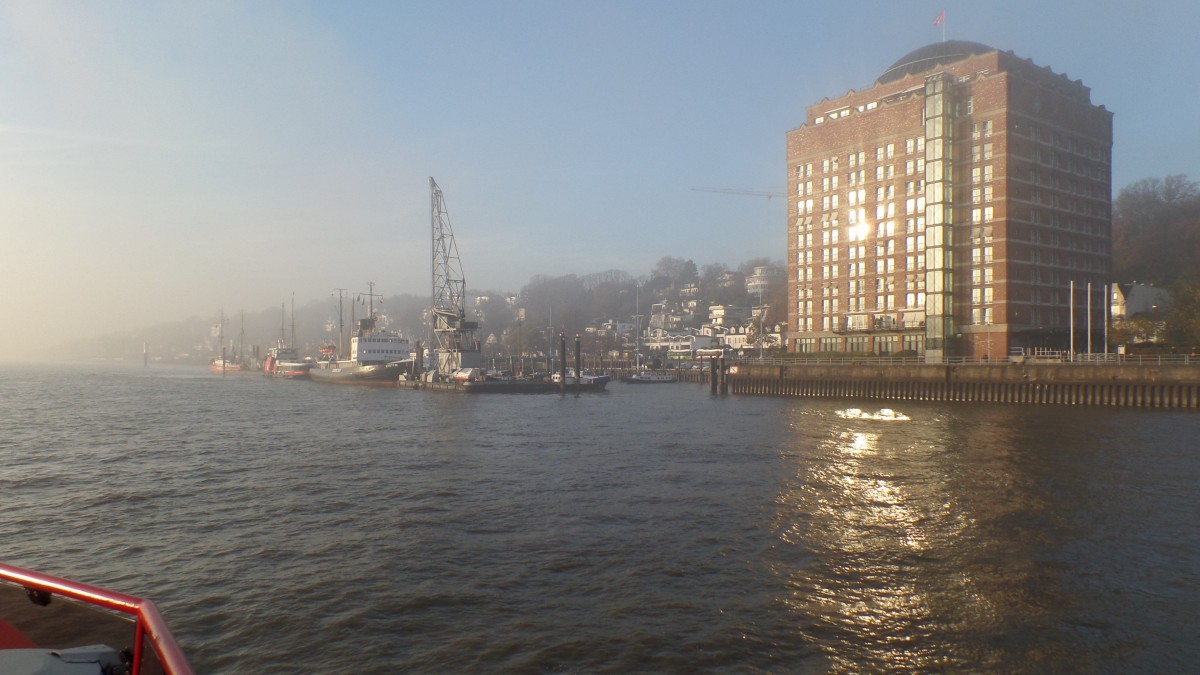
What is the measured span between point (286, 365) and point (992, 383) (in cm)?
11874

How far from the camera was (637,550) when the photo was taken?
1553 cm

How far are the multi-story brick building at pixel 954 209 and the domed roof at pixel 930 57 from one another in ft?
0.68

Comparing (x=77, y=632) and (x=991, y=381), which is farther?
(x=991, y=381)

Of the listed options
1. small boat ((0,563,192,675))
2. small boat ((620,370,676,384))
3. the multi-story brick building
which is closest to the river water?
small boat ((0,563,192,675))

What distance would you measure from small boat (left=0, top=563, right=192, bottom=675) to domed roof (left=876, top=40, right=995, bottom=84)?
90.8 metres

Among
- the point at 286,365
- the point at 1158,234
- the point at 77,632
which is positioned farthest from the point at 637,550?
the point at 286,365

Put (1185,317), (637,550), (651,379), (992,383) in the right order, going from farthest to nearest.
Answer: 1. (651,379)
2. (1185,317)
3. (992,383)
4. (637,550)

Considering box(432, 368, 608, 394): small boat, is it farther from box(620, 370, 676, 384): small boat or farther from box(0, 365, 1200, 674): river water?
box(0, 365, 1200, 674): river water

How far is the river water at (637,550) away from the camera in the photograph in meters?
10.8

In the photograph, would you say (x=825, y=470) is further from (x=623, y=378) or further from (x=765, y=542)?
(x=623, y=378)

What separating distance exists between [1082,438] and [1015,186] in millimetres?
42469

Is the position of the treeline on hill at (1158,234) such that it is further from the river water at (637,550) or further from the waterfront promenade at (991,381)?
the river water at (637,550)

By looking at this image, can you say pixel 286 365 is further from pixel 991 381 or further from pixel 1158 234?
pixel 1158 234

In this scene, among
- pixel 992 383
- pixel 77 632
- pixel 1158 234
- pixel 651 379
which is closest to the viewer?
pixel 77 632
